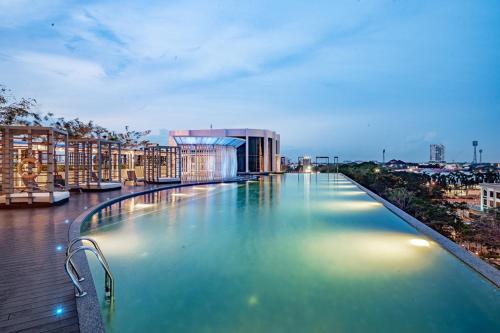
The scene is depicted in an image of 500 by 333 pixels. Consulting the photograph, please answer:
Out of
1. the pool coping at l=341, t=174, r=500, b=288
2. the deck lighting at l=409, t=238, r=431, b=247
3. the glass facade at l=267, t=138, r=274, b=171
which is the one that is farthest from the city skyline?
the pool coping at l=341, t=174, r=500, b=288

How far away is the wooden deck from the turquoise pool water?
35 centimetres

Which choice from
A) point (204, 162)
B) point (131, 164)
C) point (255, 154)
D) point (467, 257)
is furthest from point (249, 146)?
point (467, 257)

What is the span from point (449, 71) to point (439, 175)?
1655 cm

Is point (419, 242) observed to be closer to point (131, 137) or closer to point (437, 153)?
point (131, 137)

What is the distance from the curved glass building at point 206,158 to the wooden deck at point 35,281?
12181 millimetres

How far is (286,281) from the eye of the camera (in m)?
3.23

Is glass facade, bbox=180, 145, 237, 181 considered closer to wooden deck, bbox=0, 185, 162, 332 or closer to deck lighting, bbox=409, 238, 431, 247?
wooden deck, bbox=0, 185, 162, 332

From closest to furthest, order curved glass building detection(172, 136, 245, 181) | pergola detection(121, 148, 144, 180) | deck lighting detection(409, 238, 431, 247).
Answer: deck lighting detection(409, 238, 431, 247) < curved glass building detection(172, 136, 245, 181) < pergola detection(121, 148, 144, 180)

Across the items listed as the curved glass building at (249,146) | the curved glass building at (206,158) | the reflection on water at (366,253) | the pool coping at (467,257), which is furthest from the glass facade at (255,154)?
the reflection on water at (366,253)

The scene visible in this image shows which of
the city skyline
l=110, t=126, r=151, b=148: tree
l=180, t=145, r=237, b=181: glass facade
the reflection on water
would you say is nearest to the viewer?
the reflection on water

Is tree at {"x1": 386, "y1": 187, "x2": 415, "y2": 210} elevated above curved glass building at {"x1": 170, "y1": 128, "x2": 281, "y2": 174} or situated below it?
below

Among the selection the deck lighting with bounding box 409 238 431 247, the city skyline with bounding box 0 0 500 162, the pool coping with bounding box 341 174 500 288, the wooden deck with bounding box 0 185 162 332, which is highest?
the city skyline with bounding box 0 0 500 162

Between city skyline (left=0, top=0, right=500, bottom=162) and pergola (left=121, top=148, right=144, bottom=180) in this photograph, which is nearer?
city skyline (left=0, top=0, right=500, bottom=162)

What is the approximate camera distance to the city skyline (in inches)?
562
